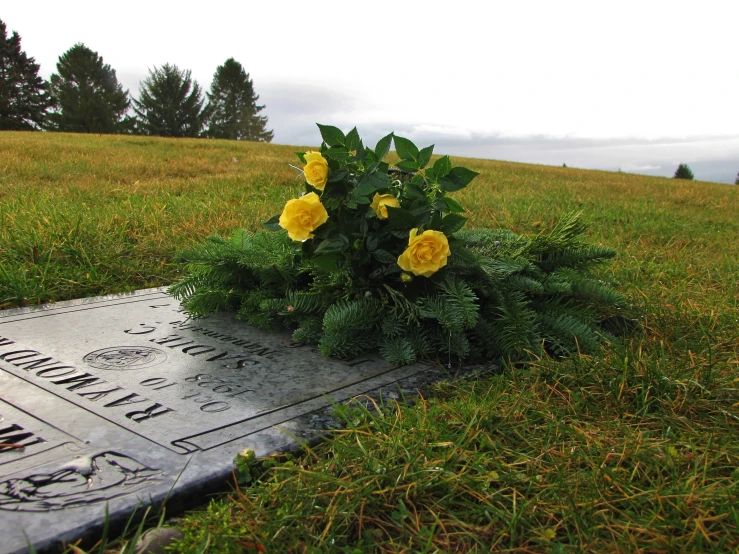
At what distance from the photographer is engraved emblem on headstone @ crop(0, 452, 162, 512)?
4.74ft

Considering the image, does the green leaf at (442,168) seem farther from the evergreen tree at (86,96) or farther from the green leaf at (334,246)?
the evergreen tree at (86,96)

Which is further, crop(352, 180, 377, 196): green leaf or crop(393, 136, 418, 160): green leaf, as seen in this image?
crop(393, 136, 418, 160): green leaf

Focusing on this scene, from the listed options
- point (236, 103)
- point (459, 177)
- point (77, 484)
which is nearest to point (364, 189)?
point (459, 177)

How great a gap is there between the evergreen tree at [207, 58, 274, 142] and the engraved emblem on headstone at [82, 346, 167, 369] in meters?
43.6

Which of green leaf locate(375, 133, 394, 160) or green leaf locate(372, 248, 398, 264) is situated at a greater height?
green leaf locate(375, 133, 394, 160)

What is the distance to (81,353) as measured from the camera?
2387 mm

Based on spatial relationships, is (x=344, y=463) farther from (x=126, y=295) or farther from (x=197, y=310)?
(x=126, y=295)

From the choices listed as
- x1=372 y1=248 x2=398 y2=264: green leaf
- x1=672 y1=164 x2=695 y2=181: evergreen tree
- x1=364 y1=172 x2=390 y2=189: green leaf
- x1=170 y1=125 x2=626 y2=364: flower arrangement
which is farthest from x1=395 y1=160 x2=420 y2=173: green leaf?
x1=672 y1=164 x2=695 y2=181: evergreen tree

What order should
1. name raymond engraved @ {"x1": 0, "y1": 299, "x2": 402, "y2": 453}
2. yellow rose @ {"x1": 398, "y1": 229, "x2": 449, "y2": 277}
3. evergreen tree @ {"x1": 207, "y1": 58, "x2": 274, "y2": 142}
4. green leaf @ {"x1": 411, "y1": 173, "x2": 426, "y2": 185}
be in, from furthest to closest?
evergreen tree @ {"x1": 207, "y1": 58, "x2": 274, "y2": 142}, green leaf @ {"x1": 411, "y1": 173, "x2": 426, "y2": 185}, yellow rose @ {"x1": 398, "y1": 229, "x2": 449, "y2": 277}, name raymond engraved @ {"x1": 0, "y1": 299, "x2": 402, "y2": 453}

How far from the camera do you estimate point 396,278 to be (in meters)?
2.66

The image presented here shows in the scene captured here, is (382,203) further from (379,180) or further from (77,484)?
(77,484)

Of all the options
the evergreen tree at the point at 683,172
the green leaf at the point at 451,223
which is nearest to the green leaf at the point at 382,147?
the green leaf at the point at 451,223

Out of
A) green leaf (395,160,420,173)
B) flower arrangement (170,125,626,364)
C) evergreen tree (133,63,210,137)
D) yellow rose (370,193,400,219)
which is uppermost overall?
evergreen tree (133,63,210,137)

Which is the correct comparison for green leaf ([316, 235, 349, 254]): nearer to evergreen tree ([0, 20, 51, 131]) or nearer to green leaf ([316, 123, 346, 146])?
green leaf ([316, 123, 346, 146])
